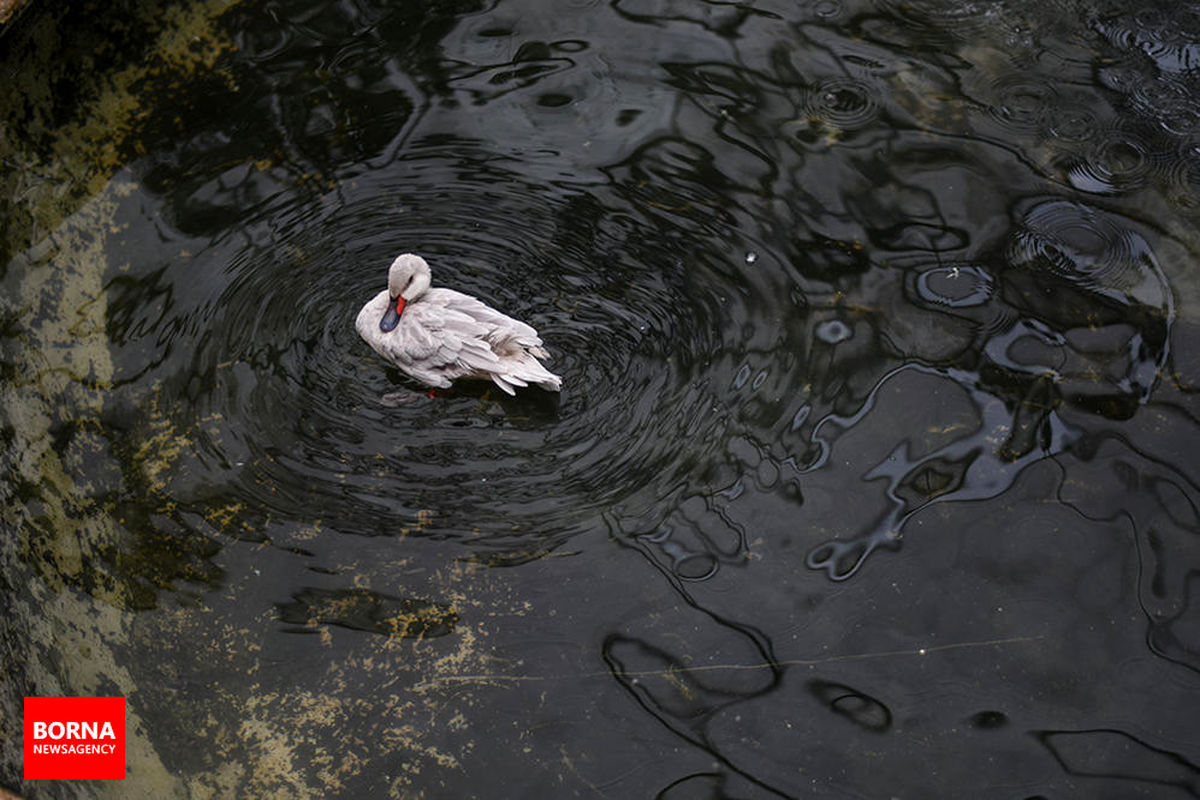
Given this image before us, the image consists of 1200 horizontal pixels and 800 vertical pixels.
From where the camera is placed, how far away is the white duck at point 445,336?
4590 millimetres

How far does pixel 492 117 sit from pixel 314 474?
7.41 feet

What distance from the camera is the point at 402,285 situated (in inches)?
184

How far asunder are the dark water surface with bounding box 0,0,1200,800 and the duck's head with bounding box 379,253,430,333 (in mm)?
343

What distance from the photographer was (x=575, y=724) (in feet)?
12.1

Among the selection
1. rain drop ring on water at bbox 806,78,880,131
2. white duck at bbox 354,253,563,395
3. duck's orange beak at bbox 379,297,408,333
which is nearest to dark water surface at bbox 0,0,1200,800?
rain drop ring on water at bbox 806,78,880,131

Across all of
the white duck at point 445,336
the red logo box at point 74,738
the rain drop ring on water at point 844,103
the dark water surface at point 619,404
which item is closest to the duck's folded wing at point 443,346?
the white duck at point 445,336

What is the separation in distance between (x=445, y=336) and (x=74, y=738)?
2024 millimetres

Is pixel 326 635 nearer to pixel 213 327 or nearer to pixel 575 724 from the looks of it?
pixel 575 724

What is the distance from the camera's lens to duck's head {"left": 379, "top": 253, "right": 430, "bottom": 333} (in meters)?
4.67

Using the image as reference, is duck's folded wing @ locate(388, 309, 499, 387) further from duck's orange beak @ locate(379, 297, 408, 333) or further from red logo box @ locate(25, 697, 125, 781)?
red logo box @ locate(25, 697, 125, 781)

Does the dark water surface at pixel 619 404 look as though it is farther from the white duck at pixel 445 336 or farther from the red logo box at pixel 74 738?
the white duck at pixel 445 336

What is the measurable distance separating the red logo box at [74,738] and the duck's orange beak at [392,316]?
1770 mm

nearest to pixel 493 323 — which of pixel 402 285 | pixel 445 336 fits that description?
pixel 445 336

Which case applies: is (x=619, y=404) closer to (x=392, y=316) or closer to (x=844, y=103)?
(x=392, y=316)
